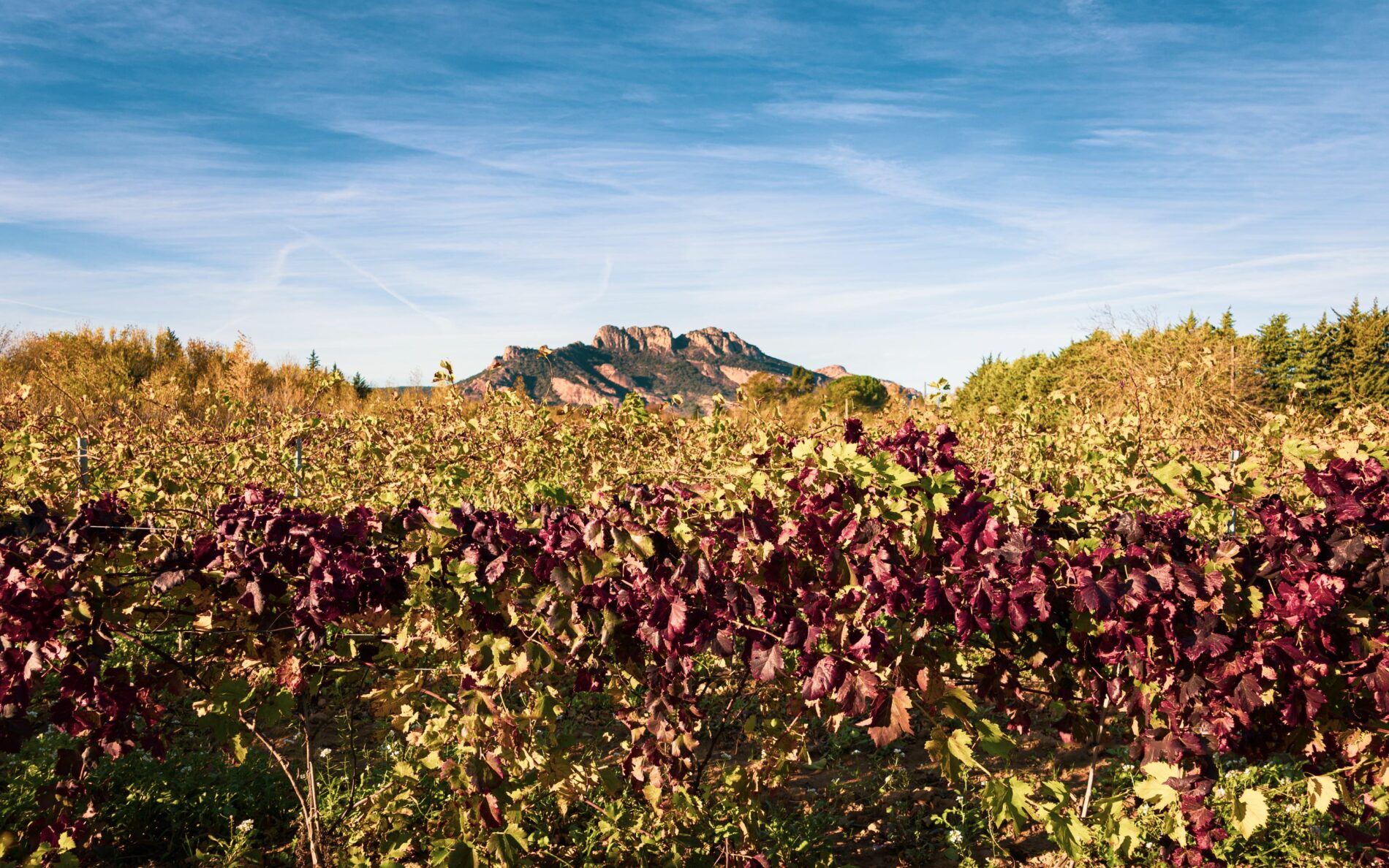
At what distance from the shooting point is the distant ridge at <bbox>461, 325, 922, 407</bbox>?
102938mm

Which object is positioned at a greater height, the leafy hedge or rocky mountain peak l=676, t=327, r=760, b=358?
rocky mountain peak l=676, t=327, r=760, b=358

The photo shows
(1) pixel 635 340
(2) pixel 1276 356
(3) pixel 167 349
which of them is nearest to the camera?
(2) pixel 1276 356

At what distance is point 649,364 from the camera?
126 meters

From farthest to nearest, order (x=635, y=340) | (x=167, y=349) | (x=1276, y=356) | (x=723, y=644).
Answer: (x=635, y=340) → (x=167, y=349) → (x=1276, y=356) → (x=723, y=644)

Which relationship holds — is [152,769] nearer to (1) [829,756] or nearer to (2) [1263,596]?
(1) [829,756]

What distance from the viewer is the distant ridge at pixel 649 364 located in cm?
10294

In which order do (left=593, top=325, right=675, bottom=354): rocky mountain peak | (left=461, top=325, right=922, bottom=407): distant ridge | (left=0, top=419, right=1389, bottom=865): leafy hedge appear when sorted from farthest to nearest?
(left=593, top=325, right=675, bottom=354): rocky mountain peak, (left=461, top=325, right=922, bottom=407): distant ridge, (left=0, top=419, right=1389, bottom=865): leafy hedge

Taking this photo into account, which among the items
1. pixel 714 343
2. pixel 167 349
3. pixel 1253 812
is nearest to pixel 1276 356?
pixel 1253 812

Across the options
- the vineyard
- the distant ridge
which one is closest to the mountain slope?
the distant ridge

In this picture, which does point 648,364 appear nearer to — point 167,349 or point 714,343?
point 714,343

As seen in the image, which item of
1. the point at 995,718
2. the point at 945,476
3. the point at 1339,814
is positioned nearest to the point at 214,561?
the point at 945,476

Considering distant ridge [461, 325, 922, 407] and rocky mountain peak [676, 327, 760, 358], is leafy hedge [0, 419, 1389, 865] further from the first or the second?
rocky mountain peak [676, 327, 760, 358]

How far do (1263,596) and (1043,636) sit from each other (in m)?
0.63

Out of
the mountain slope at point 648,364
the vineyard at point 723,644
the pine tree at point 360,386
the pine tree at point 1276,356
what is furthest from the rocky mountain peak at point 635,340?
the vineyard at point 723,644
